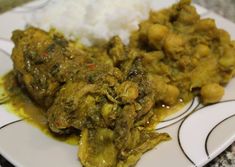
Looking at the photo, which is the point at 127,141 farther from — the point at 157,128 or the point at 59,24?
the point at 59,24

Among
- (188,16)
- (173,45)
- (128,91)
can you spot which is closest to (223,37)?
(188,16)

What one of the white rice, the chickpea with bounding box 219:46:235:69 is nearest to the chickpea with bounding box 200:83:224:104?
the chickpea with bounding box 219:46:235:69

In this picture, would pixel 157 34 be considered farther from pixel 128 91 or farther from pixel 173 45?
pixel 128 91

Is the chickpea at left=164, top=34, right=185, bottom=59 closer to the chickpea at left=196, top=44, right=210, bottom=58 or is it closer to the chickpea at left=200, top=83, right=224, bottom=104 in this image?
the chickpea at left=196, top=44, right=210, bottom=58

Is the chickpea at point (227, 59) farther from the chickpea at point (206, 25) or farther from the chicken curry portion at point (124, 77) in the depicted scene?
A: the chickpea at point (206, 25)

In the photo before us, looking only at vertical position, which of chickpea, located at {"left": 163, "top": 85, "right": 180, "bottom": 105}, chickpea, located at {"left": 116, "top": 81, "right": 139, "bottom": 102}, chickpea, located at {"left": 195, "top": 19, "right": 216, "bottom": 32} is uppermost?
chickpea, located at {"left": 195, "top": 19, "right": 216, "bottom": 32}

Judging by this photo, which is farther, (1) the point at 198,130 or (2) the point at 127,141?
(1) the point at 198,130

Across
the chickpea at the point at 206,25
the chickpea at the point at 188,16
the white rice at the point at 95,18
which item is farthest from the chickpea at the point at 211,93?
the white rice at the point at 95,18

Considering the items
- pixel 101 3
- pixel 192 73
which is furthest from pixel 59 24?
pixel 192 73
